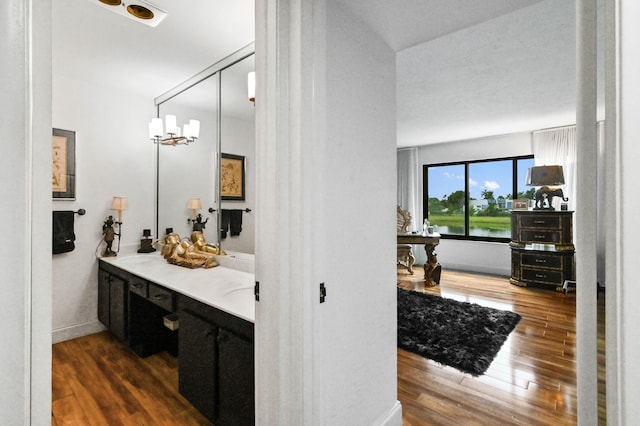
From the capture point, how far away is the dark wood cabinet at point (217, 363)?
141 centimetres

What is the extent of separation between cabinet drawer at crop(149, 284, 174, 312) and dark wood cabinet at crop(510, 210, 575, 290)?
5003mm

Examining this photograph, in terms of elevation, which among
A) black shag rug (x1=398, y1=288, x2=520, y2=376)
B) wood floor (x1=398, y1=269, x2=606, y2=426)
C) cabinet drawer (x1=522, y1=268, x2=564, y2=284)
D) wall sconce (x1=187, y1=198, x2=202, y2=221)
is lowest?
wood floor (x1=398, y1=269, x2=606, y2=426)

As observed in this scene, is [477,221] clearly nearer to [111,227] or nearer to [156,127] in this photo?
[156,127]

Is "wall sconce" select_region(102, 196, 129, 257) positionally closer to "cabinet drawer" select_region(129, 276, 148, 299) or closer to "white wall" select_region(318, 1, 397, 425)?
"cabinet drawer" select_region(129, 276, 148, 299)

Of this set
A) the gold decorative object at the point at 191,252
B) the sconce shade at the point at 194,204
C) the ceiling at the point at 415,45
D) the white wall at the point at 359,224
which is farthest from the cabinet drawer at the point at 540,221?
the sconce shade at the point at 194,204

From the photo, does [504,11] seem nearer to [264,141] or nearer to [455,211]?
[264,141]

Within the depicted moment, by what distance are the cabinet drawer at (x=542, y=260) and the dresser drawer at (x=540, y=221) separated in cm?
45

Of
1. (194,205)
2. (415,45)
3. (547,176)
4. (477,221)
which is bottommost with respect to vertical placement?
(477,221)

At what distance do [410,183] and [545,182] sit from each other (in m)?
2.56

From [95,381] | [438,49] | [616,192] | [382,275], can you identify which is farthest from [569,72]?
[95,381]

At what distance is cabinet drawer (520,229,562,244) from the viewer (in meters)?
4.63

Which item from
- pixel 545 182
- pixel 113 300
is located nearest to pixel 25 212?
pixel 113 300

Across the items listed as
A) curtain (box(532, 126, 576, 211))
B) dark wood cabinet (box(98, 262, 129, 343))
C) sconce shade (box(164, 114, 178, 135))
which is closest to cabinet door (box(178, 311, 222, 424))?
dark wood cabinet (box(98, 262, 129, 343))

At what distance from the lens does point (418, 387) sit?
219cm
